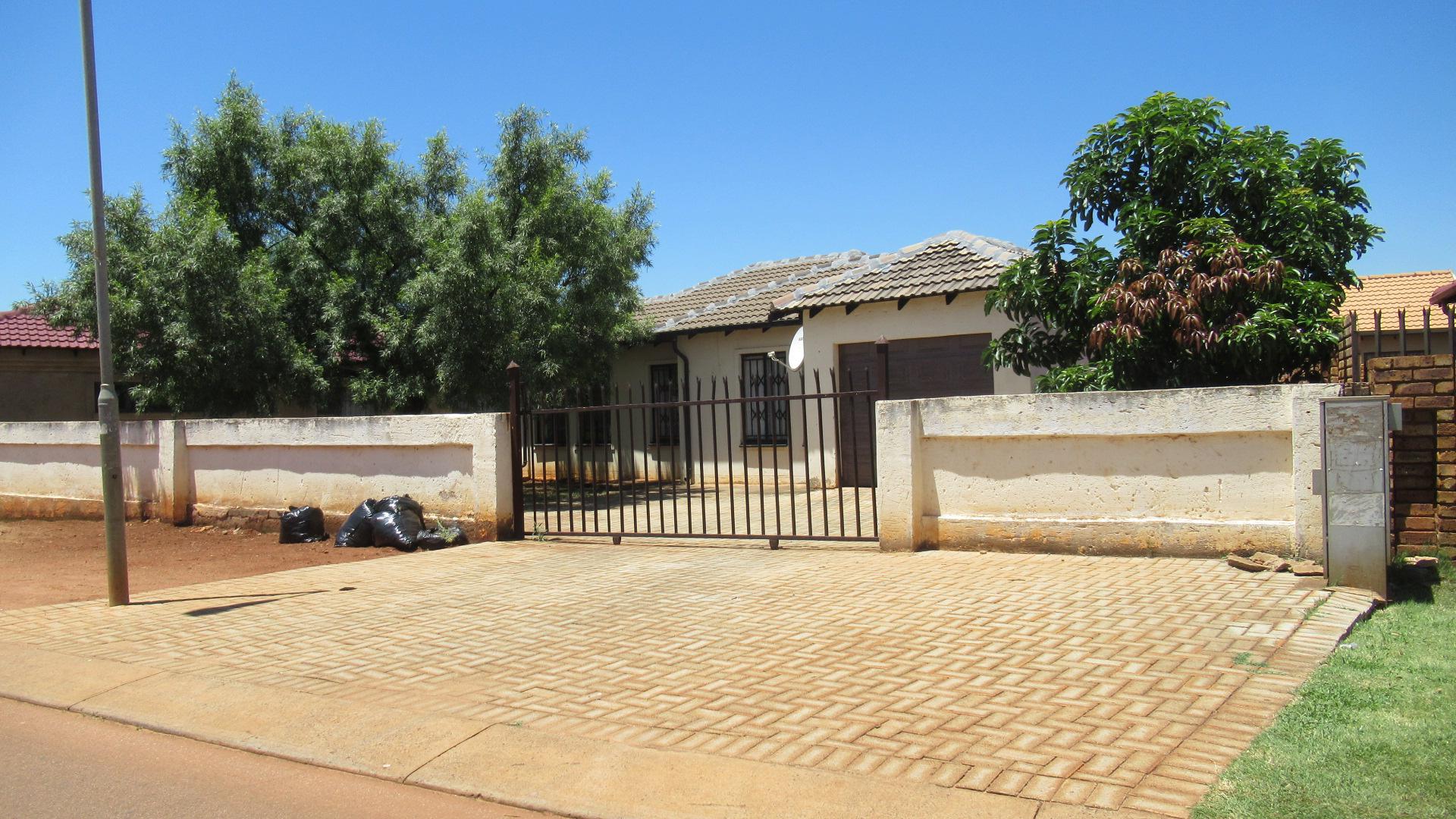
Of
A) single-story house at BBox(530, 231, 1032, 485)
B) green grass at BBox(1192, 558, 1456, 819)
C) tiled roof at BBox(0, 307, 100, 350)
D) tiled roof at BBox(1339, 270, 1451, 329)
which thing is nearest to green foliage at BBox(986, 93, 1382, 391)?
single-story house at BBox(530, 231, 1032, 485)

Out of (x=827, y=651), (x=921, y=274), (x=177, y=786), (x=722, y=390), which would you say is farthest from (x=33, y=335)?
(x=827, y=651)

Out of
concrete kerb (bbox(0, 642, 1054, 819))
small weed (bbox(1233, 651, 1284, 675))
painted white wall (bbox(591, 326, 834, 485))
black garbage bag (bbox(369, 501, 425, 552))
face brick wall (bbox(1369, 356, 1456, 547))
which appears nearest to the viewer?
concrete kerb (bbox(0, 642, 1054, 819))

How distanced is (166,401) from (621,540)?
1101 cm

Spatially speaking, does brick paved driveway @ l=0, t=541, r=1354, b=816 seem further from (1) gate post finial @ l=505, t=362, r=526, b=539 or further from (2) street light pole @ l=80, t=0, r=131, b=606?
(1) gate post finial @ l=505, t=362, r=526, b=539

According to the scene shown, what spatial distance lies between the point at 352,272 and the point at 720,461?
24.1 ft

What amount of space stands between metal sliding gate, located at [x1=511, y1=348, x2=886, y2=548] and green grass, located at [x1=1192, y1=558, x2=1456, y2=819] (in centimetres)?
452

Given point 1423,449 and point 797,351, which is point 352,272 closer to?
point 797,351

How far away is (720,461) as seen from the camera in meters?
18.8

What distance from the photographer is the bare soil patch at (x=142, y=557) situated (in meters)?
10.1

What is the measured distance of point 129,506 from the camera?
15.4 m

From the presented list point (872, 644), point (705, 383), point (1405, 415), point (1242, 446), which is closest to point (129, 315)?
point (705, 383)

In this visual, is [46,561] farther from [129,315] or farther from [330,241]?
[330,241]

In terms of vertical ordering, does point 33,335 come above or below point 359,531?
above

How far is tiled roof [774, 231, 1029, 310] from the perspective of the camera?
48.7 feet
